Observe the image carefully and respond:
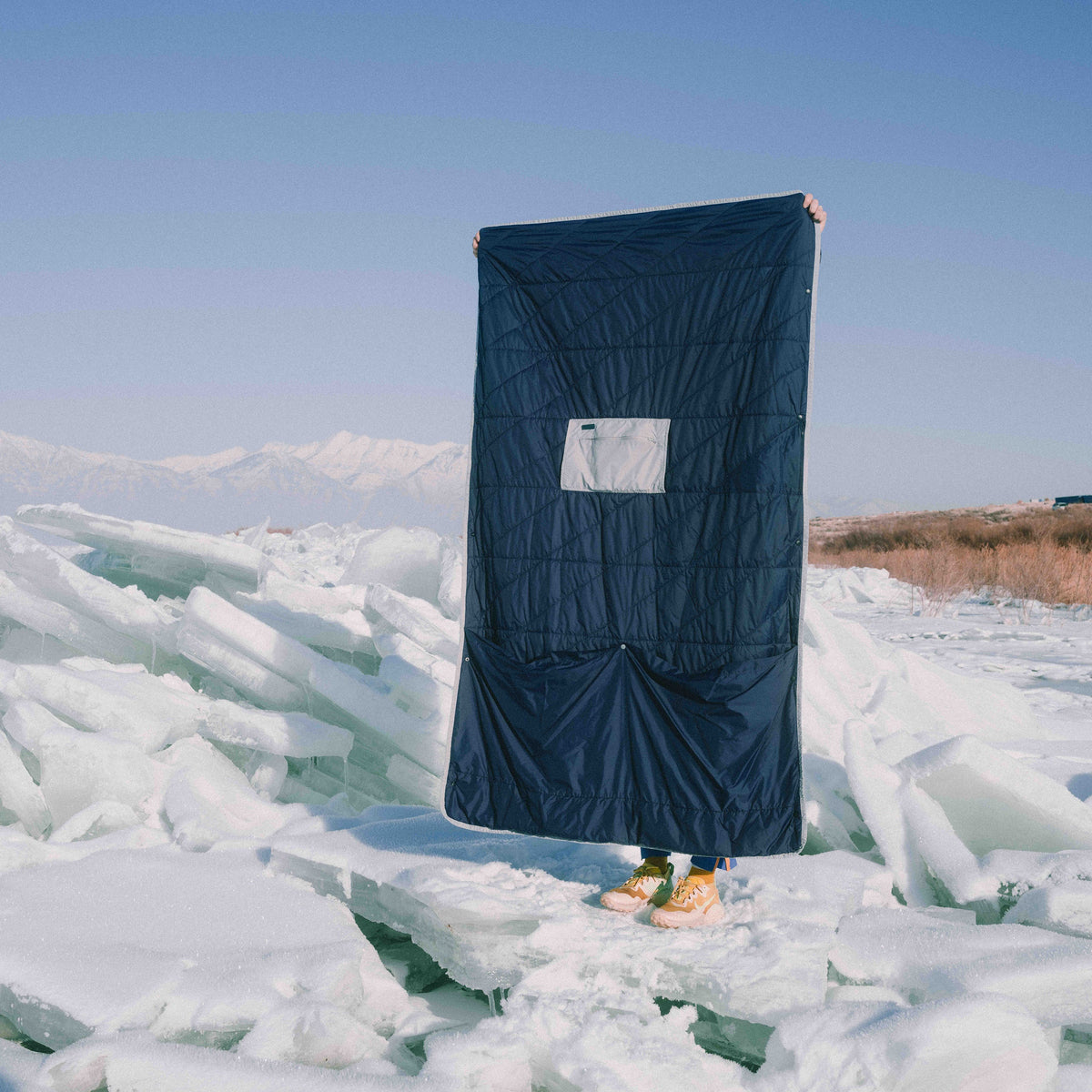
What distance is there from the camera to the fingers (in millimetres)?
2510

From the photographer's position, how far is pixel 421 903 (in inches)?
101

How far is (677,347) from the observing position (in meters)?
2.62

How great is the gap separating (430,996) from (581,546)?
133cm

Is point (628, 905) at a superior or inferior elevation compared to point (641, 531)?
inferior

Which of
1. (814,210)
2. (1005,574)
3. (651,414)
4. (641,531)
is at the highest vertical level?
(814,210)

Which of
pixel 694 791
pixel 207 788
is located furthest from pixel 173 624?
pixel 694 791

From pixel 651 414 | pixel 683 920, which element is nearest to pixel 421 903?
pixel 683 920

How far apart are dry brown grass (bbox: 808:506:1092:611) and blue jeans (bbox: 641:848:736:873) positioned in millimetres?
8657

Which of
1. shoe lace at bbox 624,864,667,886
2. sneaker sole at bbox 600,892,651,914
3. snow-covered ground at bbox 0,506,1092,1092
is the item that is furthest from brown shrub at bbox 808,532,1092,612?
sneaker sole at bbox 600,892,651,914

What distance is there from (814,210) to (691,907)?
1923 millimetres

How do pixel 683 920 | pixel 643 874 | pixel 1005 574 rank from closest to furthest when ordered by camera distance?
pixel 683 920 < pixel 643 874 < pixel 1005 574

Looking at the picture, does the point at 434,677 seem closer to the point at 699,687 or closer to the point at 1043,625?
the point at 699,687

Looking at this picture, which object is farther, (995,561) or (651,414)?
Answer: (995,561)

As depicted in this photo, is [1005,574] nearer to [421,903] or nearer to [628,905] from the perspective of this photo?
[628,905]
